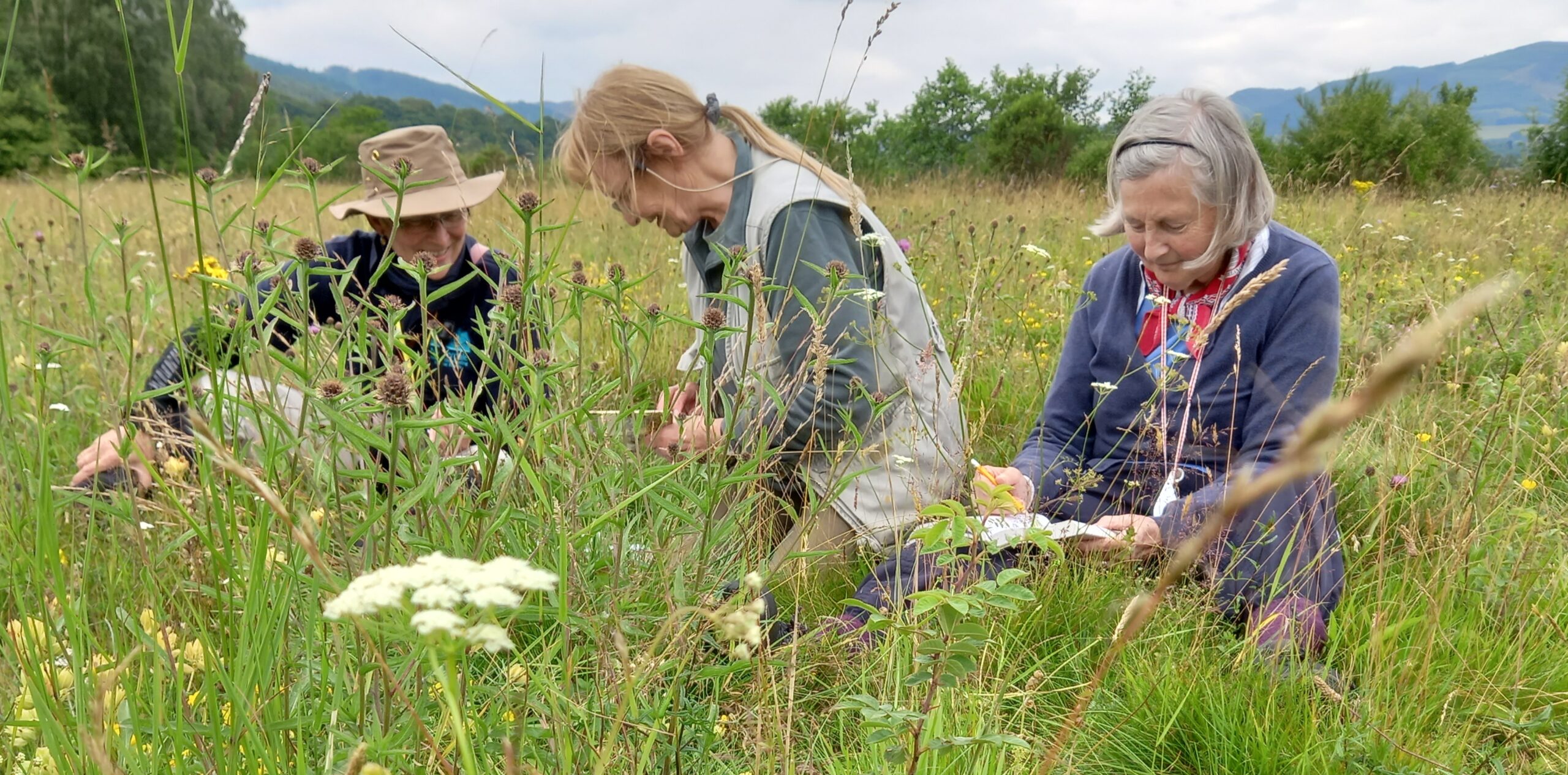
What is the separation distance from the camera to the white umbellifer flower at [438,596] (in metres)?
0.51

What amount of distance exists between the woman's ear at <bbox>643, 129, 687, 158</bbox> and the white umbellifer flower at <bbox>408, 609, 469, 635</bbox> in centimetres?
213

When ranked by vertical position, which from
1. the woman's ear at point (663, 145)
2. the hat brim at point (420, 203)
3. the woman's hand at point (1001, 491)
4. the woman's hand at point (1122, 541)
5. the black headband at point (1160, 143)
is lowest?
the woman's hand at point (1122, 541)

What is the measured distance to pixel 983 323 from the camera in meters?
2.92

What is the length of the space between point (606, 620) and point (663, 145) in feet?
5.41

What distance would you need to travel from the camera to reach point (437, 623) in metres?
0.49

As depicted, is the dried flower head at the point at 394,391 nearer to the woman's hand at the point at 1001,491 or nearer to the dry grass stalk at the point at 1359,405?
the dry grass stalk at the point at 1359,405

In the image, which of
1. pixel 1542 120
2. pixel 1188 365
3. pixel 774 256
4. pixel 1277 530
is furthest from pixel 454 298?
pixel 1542 120

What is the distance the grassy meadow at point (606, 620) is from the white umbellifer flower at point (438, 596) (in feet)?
0.09

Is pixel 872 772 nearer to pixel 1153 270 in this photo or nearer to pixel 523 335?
pixel 523 335

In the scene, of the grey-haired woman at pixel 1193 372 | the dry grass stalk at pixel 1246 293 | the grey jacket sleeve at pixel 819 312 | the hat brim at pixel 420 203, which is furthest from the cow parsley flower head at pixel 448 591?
the hat brim at pixel 420 203

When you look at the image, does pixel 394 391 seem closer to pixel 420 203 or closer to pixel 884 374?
pixel 884 374

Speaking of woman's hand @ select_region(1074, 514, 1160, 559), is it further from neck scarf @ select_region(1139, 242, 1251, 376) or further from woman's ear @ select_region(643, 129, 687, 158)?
woman's ear @ select_region(643, 129, 687, 158)

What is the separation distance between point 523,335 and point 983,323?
189 centimetres

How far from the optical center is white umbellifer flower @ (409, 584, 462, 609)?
510mm
